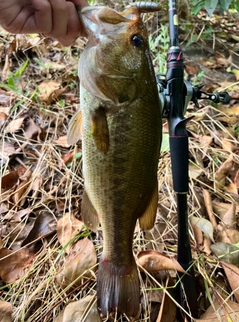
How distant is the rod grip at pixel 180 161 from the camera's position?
1.63m

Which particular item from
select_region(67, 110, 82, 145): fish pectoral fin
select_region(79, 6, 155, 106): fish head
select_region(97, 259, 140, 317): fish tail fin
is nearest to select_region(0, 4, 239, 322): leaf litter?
select_region(97, 259, 140, 317): fish tail fin

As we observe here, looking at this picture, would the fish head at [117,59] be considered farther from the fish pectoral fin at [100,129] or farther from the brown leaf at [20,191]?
the brown leaf at [20,191]

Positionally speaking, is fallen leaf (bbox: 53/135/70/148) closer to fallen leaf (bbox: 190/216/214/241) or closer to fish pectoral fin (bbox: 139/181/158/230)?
fallen leaf (bbox: 190/216/214/241)

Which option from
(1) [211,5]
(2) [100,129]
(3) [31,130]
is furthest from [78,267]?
(1) [211,5]

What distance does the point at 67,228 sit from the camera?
2131mm

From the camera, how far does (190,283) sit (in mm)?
1703

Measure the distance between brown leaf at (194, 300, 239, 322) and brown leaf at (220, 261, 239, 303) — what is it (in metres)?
0.07

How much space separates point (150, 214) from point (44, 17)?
952 mm

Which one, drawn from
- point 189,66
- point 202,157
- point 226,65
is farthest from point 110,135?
point 226,65

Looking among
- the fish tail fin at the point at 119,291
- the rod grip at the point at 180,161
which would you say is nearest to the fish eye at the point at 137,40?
the rod grip at the point at 180,161

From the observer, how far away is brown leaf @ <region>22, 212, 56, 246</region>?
214 centimetres

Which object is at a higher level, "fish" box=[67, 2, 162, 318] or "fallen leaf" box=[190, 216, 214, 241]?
"fish" box=[67, 2, 162, 318]

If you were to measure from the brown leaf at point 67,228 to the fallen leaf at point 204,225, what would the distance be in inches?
27.6

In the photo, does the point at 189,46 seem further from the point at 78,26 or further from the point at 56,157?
the point at 78,26
